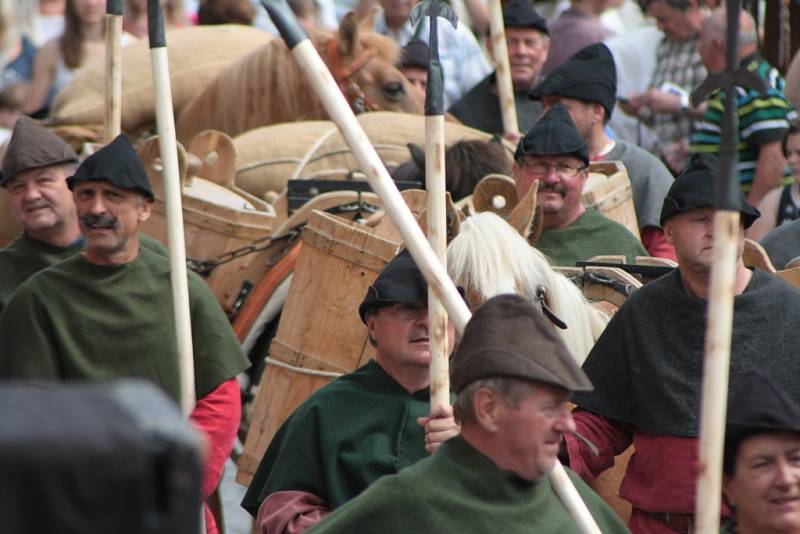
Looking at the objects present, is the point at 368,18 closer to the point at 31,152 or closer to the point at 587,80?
the point at 587,80

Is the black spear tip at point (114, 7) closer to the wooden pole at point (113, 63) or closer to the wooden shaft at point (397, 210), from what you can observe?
the wooden pole at point (113, 63)

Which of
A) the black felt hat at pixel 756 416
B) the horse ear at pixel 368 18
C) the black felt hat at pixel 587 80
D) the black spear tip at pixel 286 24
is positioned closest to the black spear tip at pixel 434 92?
the black spear tip at pixel 286 24

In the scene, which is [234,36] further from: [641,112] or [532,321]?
[532,321]

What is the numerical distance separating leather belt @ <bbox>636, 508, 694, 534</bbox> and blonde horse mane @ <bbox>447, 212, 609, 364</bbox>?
586 mm

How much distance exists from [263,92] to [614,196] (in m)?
3.07

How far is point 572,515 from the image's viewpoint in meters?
4.09

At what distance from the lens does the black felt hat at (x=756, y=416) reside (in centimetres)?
394

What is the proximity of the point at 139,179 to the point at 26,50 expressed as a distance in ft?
21.0

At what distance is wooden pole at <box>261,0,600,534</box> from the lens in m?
4.09

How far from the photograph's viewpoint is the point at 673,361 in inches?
206

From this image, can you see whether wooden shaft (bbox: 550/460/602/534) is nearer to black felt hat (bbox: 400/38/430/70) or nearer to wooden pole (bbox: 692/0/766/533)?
wooden pole (bbox: 692/0/766/533)

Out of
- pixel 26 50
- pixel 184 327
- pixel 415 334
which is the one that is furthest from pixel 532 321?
pixel 26 50

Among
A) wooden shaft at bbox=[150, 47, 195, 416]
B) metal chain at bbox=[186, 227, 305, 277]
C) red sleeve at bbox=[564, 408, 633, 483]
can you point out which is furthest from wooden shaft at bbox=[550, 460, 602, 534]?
metal chain at bbox=[186, 227, 305, 277]

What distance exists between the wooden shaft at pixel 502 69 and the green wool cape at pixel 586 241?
6.80 ft
